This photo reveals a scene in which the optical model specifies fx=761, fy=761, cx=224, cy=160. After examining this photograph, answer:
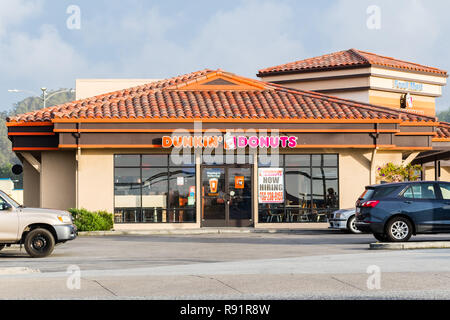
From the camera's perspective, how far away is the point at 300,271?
14.0m

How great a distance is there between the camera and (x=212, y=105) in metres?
32.1

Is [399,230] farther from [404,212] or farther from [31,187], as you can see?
[31,187]

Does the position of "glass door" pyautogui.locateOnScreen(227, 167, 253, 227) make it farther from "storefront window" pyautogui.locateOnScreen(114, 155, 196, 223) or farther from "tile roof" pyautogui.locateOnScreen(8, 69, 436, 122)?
"tile roof" pyautogui.locateOnScreen(8, 69, 436, 122)

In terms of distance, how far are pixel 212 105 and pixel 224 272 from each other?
60.9 ft

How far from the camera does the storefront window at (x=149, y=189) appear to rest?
30984 millimetres

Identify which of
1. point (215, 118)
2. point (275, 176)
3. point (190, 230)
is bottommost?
point (190, 230)

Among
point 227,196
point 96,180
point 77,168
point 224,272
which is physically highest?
point 77,168

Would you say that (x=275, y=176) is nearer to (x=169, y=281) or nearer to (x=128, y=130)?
(x=128, y=130)

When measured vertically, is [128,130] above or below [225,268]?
above

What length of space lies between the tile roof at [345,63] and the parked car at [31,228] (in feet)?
83.7

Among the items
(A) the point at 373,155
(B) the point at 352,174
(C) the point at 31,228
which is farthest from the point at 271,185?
(C) the point at 31,228
